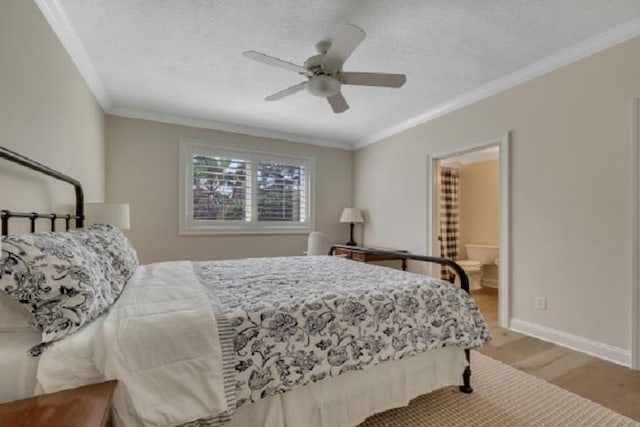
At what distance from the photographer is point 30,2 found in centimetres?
181

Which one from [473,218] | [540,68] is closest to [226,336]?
[540,68]

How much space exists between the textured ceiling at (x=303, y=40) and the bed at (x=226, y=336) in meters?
1.30

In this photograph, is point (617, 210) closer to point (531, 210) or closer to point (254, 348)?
point (531, 210)

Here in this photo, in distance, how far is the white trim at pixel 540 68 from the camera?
227cm

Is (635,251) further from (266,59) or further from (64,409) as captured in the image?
(64,409)

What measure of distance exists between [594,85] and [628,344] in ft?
6.76

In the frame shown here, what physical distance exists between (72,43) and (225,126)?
2174mm

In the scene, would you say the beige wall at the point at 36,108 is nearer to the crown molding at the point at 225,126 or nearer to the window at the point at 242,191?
the crown molding at the point at 225,126

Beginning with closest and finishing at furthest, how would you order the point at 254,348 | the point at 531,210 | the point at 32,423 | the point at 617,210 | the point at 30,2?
the point at 32,423, the point at 254,348, the point at 30,2, the point at 617,210, the point at 531,210

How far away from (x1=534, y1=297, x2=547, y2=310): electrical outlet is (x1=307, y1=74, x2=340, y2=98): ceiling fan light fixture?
2675 millimetres

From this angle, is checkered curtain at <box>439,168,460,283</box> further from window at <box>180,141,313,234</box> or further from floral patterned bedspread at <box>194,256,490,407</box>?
floral patterned bedspread at <box>194,256,490,407</box>

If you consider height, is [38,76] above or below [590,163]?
above

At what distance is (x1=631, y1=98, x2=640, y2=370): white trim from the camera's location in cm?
218

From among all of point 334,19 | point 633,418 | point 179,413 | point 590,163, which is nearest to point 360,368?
point 179,413
